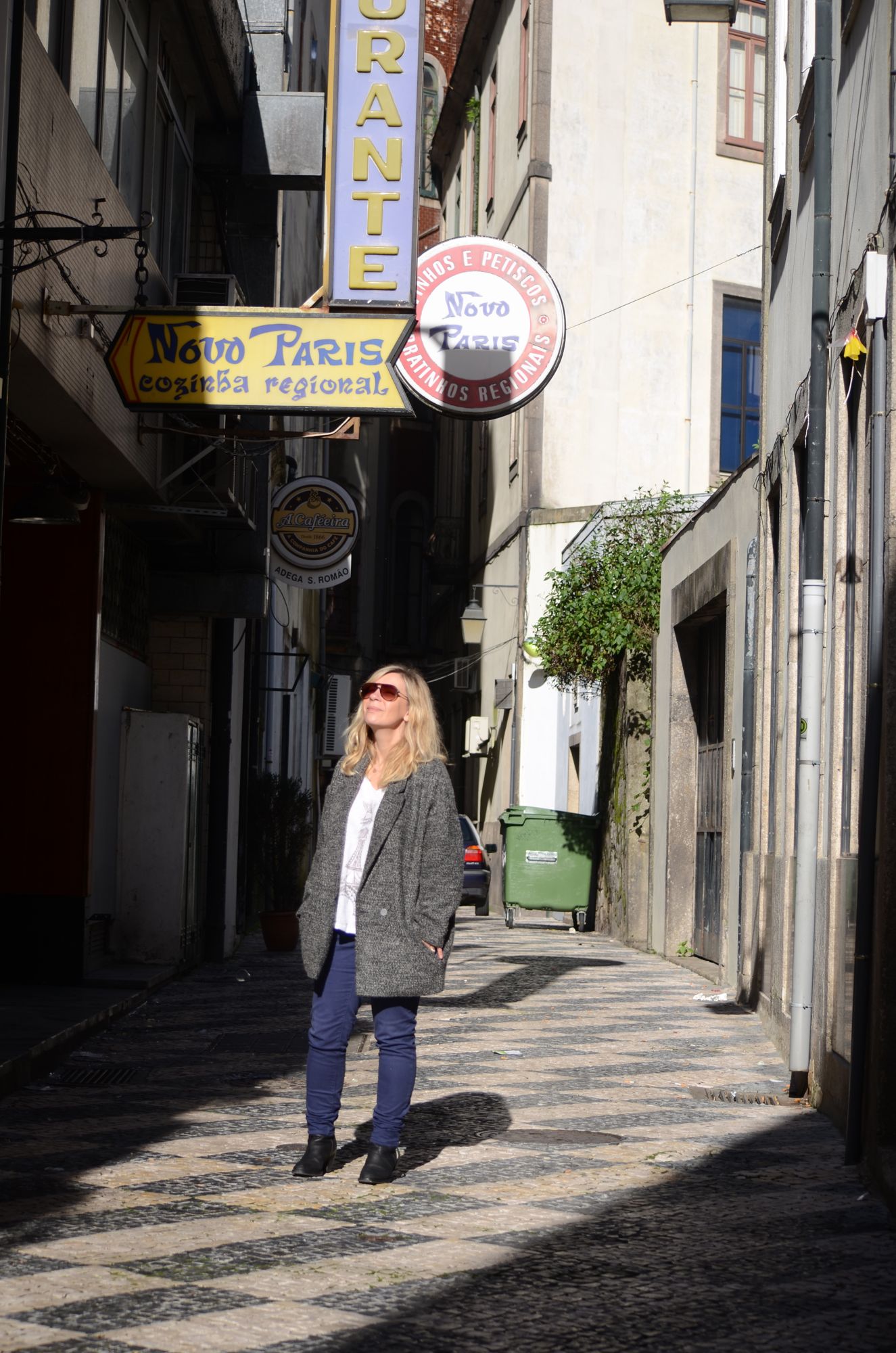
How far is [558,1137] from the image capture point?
689 cm

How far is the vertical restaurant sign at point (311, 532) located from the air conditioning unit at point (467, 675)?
16.2 m

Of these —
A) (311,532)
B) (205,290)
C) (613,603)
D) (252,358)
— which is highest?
(205,290)

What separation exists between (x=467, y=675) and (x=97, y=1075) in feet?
88.3

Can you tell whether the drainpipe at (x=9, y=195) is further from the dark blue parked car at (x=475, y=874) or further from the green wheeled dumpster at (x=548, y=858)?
the dark blue parked car at (x=475, y=874)

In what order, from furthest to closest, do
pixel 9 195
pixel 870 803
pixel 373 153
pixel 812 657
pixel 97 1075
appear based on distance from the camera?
pixel 373 153 → pixel 97 1075 → pixel 812 657 → pixel 9 195 → pixel 870 803

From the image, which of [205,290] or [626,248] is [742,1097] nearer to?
[205,290]

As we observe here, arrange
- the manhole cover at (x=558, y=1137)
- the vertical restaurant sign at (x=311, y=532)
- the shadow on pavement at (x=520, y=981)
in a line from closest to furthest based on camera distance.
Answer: the manhole cover at (x=558, y=1137), the shadow on pavement at (x=520, y=981), the vertical restaurant sign at (x=311, y=532)

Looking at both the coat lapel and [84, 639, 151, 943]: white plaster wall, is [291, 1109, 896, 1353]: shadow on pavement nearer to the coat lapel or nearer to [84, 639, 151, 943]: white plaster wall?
the coat lapel

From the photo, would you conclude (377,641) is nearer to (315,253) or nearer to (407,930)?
(315,253)

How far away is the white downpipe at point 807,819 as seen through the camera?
26.6 ft

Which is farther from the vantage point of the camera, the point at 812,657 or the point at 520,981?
the point at 520,981

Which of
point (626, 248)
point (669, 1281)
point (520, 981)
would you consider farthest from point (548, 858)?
point (669, 1281)

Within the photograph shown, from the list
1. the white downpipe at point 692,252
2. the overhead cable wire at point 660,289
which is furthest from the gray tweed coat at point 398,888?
the overhead cable wire at point 660,289

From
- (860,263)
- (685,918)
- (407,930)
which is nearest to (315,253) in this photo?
(685,918)
